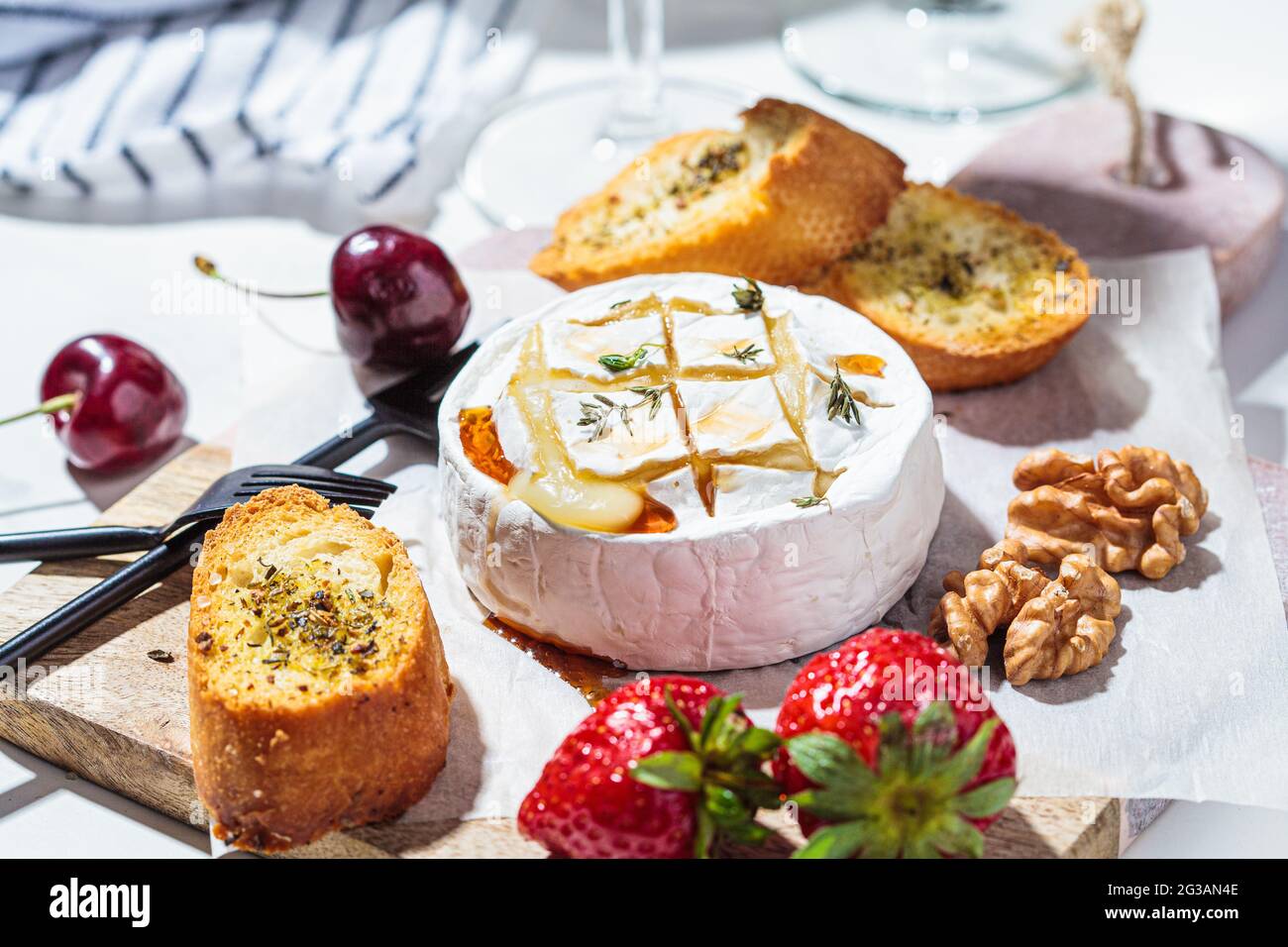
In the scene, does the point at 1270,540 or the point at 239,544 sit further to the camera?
the point at 1270,540

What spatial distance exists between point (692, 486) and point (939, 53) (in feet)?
8.88

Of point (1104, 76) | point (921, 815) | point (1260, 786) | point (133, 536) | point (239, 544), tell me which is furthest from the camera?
point (1104, 76)

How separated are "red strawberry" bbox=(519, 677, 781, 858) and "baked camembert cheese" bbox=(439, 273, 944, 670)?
0.35 m

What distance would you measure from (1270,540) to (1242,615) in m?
0.28

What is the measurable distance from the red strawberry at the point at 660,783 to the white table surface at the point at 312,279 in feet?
2.38

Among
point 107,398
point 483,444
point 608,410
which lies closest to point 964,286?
point 608,410

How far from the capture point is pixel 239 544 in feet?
7.63

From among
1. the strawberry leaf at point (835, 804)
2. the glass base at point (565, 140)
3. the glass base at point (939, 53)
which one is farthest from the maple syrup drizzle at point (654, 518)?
the glass base at point (939, 53)

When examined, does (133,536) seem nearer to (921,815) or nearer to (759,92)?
(921,815)

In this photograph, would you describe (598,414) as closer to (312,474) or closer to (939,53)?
(312,474)

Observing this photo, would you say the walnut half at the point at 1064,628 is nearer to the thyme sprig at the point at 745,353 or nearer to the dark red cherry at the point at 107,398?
the thyme sprig at the point at 745,353

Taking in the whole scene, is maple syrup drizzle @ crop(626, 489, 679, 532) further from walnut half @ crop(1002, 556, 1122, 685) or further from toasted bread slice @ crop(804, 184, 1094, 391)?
toasted bread slice @ crop(804, 184, 1094, 391)
